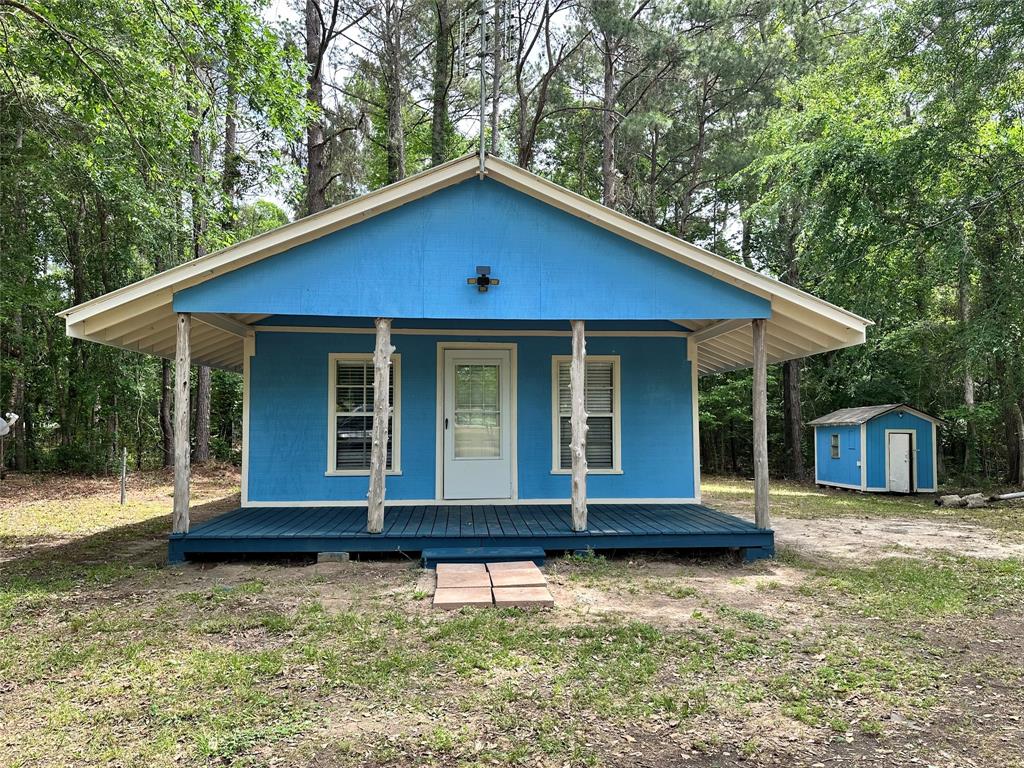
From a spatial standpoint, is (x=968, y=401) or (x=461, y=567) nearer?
(x=461, y=567)

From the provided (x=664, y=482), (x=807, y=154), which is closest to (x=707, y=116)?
(x=807, y=154)

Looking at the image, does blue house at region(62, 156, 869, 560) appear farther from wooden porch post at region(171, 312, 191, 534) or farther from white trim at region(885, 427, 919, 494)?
white trim at region(885, 427, 919, 494)

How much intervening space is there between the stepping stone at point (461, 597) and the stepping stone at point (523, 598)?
3.9 inches

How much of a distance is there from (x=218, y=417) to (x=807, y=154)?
754 inches

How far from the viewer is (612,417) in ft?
28.5

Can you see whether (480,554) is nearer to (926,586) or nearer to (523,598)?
(523,598)

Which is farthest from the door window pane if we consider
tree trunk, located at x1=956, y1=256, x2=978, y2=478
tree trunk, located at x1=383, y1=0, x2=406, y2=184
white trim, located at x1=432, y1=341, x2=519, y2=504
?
tree trunk, located at x1=956, y1=256, x2=978, y2=478

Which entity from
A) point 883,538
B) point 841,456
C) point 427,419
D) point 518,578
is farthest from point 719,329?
point 841,456

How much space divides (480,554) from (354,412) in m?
2.98

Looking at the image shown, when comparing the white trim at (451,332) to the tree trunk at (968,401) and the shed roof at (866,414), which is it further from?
the tree trunk at (968,401)

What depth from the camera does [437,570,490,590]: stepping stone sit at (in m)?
5.47

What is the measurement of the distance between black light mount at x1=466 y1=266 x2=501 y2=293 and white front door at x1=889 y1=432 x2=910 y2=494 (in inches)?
450

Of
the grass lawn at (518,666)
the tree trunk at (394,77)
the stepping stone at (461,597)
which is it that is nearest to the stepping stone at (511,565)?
the grass lawn at (518,666)

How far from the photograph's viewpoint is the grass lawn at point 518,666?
299 cm
